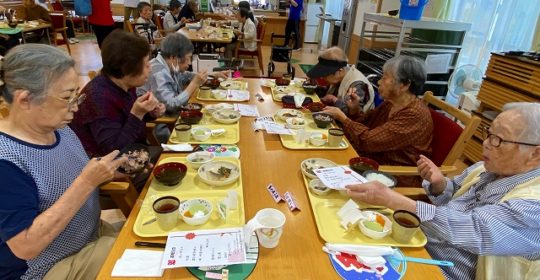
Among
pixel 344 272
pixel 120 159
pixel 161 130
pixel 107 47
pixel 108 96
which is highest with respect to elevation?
pixel 107 47

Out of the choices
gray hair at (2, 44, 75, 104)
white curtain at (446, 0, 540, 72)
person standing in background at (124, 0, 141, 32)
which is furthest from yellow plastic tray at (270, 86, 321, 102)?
person standing in background at (124, 0, 141, 32)

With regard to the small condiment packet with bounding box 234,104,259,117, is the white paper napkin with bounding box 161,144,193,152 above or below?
below

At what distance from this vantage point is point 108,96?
1531 mm

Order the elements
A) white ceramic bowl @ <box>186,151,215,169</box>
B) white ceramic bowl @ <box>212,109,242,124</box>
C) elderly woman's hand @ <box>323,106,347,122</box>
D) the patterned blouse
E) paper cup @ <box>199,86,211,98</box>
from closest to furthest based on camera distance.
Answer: white ceramic bowl @ <box>186,151,215,169</box>
the patterned blouse
white ceramic bowl @ <box>212,109,242,124</box>
elderly woman's hand @ <box>323,106,347,122</box>
paper cup @ <box>199,86,211,98</box>

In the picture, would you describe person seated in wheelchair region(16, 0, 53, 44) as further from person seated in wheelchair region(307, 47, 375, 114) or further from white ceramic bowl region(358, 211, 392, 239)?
white ceramic bowl region(358, 211, 392, 239)

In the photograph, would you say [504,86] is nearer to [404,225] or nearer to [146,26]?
[404,225]

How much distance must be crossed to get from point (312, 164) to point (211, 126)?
69cm

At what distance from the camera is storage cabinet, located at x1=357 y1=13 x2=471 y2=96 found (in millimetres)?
2990

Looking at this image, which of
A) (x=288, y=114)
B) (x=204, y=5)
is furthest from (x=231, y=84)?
(x=204, y=5)

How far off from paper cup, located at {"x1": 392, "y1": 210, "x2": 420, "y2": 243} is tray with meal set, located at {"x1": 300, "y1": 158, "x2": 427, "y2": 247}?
2cm

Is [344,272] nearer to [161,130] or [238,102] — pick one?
[238,102]

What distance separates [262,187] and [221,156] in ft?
0.98

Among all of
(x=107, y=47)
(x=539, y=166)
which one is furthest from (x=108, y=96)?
(x=539, y=166)

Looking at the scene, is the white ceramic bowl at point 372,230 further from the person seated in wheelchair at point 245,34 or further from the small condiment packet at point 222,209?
the person seated in wheelchair at point 245,34
